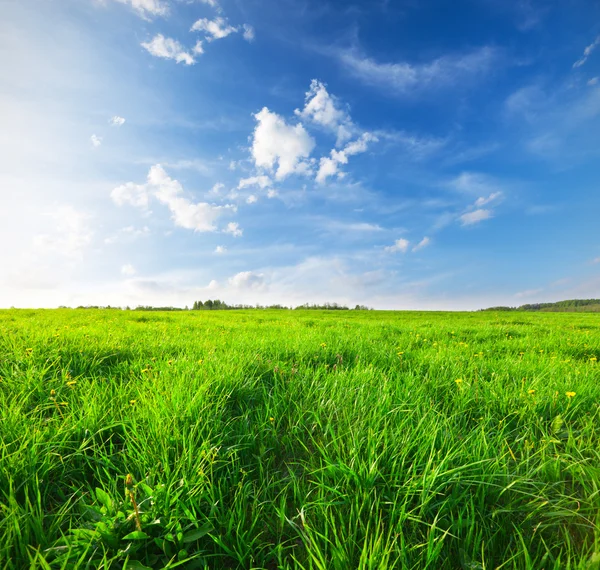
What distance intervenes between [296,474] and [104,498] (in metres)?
1.16

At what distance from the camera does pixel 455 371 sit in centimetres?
423

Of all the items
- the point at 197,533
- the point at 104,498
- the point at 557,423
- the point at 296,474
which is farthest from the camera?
the point at 557,423

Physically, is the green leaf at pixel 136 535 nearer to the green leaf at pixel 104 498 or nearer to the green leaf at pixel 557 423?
the green leaf at pixel 104 498

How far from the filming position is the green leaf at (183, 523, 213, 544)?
1.55 metres

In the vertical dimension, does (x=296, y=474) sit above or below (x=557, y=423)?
below

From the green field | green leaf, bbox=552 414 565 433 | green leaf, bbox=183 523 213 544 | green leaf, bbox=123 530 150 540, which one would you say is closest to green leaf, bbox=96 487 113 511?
the green field

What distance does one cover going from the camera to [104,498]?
1.76m

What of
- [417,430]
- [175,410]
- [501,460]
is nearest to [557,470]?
[501,460]

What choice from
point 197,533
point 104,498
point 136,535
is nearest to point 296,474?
point 197,533

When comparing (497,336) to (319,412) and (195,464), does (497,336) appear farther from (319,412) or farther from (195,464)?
(195,464)

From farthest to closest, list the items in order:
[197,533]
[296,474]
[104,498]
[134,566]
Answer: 1. [296,474]
2. [104,498]
3. [197,533]
4. [134,566]

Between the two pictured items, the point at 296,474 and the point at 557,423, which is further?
the point at 557,423

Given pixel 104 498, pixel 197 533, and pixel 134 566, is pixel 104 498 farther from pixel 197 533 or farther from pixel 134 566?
pixel 197 533

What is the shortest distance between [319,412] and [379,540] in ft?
4.47
